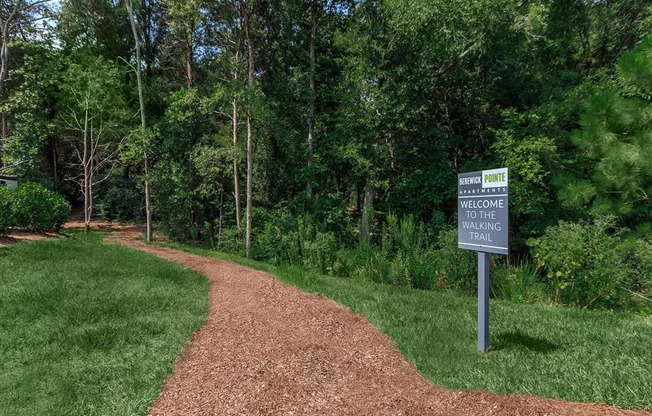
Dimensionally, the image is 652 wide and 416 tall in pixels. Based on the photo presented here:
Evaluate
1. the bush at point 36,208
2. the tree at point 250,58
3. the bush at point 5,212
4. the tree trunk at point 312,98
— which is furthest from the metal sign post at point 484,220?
the bush at point 36,208

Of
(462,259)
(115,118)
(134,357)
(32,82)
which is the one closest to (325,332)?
(134,357)

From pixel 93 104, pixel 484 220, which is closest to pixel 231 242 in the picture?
pixel 93 104

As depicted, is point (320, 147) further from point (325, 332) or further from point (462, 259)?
point (325, 332)

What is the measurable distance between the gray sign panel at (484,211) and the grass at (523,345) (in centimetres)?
108

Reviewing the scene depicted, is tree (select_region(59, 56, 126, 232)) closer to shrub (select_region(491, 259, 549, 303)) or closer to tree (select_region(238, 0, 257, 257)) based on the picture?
tree (select_region(238, 0, 257, 257))

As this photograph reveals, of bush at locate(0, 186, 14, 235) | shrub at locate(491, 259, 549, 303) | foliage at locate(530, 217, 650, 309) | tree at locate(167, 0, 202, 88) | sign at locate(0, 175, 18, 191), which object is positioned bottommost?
shrub at locate(491, 259, 549, 303)

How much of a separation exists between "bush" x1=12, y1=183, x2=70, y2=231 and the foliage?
41.4ft

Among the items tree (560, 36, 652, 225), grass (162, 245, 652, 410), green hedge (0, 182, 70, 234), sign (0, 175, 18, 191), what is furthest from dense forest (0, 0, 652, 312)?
sign (0, 175, 18, 191)

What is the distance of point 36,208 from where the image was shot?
11.1m

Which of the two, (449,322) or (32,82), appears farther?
(32,82)

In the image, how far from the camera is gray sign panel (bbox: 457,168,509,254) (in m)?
3.74

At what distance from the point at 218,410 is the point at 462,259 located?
5.84 metres

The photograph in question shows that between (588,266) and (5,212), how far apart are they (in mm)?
12949

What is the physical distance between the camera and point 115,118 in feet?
54.1
